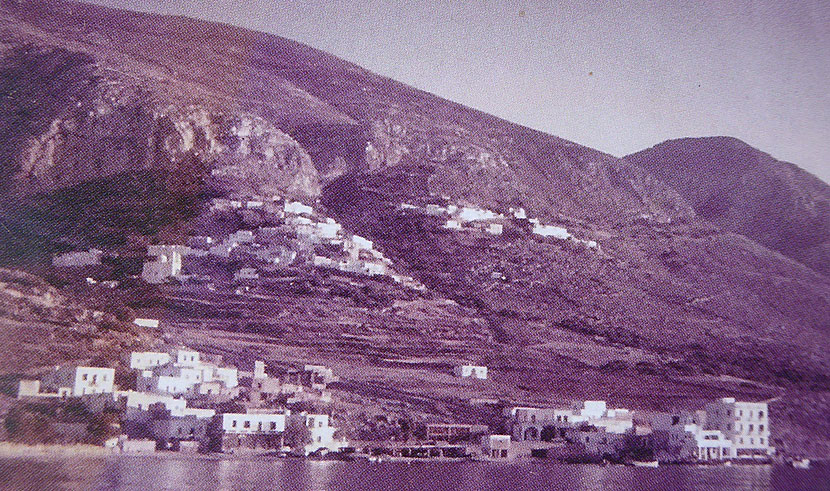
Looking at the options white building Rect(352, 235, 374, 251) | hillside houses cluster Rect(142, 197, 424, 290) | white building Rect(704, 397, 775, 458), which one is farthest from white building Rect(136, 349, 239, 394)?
white building Rect(704, 397, 775, 458)

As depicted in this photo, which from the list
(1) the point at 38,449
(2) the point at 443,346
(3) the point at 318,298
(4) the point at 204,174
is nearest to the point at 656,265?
(2) the point at 443,346

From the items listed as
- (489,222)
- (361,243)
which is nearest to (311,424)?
(361,243)

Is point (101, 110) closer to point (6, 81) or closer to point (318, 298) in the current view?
point (6, 81)

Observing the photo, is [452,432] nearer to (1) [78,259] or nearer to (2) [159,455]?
(2) [159,455]

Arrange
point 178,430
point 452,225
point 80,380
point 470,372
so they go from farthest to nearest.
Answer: point 452,225 → point 470,372 → point 80,380 → point 178,430

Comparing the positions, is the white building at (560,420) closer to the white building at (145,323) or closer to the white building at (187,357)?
the white building at (187,357)

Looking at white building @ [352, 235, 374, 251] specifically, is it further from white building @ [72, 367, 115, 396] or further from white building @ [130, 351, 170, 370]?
white building @ [72, 367, 115, 396]
